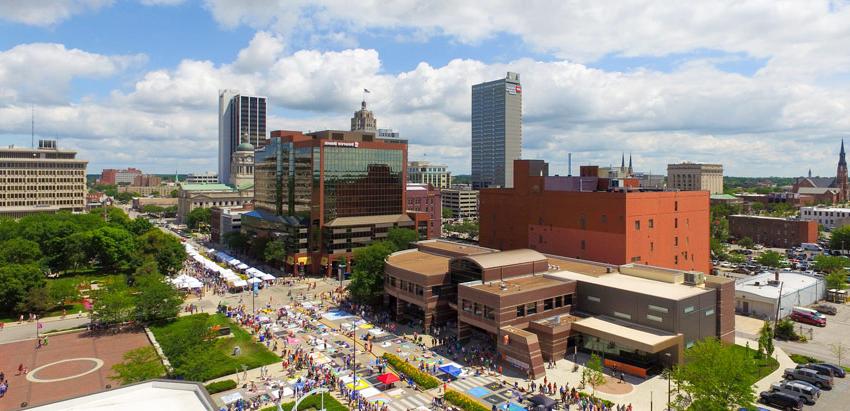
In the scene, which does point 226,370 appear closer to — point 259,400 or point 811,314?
point 259,400

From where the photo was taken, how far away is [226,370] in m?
54.1

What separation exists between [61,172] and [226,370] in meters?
166

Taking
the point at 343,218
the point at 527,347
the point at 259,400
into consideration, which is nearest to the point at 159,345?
the point at 259,400

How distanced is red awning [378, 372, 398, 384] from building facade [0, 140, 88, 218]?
170014 millimetres

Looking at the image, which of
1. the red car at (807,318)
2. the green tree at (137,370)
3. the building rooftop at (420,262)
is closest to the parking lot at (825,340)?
the red car at (807,318)

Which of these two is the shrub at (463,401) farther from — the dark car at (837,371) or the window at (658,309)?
the dark car at (837,371)

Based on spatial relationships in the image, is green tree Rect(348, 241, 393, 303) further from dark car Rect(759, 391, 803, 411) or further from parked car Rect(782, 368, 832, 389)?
parked car Rect(782, 368, 832, 389)

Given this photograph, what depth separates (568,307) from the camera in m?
64.9

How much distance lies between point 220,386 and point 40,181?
170613mm

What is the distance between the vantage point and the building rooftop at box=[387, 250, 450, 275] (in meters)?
73.4

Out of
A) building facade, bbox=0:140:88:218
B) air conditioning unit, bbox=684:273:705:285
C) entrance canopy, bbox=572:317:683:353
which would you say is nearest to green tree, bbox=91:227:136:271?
entrance canopy, bbox=572:317:683:353

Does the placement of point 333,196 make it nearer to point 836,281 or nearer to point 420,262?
point 420,262

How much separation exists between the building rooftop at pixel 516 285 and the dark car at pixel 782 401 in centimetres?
2402

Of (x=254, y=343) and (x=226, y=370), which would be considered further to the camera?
(x=254, y=343)
